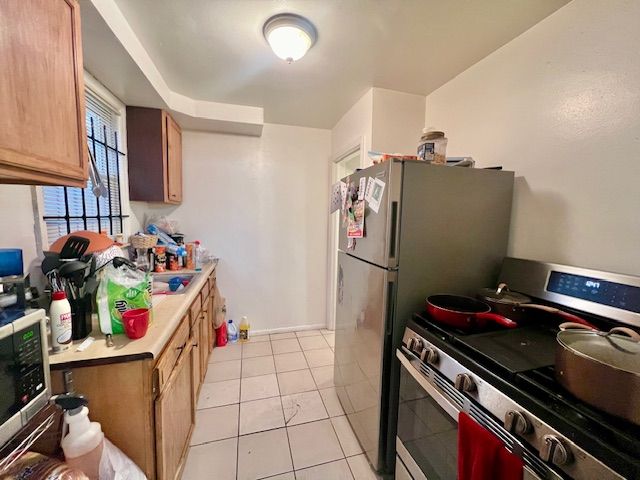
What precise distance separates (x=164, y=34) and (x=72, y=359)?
168 centimetres

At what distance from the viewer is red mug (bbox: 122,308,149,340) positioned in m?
1.01

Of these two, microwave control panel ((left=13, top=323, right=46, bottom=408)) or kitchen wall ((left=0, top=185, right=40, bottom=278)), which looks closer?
microwave control panel ((left=13, top=323, right=46, bottom=408))

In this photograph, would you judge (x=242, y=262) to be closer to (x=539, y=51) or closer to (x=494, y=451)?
(x=494, y=451)

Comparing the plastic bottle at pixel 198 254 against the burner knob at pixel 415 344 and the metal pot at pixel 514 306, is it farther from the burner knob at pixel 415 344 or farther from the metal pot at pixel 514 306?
the metal pot at pixel 514 306

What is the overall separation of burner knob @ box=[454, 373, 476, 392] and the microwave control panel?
123cm

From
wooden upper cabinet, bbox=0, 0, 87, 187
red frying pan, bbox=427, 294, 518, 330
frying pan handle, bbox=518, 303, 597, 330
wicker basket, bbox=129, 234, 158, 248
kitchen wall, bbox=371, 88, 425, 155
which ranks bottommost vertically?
red frying pan, bbox=427, 294, 518, 330

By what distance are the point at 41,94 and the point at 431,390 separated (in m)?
1.64

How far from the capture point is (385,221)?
1.23 m

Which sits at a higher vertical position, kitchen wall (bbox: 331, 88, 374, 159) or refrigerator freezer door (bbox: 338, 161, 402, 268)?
kitchen wall (bbox: 331, 88, 374, 159)

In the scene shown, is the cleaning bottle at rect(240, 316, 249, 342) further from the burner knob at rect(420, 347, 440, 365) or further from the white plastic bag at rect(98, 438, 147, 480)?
the burner knob at rect(420, 347, 440, 365)

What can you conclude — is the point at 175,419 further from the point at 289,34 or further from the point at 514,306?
the point at 289,34

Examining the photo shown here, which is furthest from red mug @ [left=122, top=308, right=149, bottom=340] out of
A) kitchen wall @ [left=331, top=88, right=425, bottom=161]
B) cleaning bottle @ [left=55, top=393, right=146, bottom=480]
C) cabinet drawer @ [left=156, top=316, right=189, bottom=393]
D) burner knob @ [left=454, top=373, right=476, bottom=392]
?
kitchen wall @ [left=331, top=88, right=425, bottom=161]

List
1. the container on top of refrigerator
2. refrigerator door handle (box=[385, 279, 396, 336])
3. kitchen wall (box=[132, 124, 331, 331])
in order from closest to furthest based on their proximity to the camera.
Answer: refrigerator door handle (box=[385, 279, 396, 336]), the container on top of refrigerator, kitchen wall (box=[132, 124, 331, 331])

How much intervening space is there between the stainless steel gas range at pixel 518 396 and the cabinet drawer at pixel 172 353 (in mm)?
1008
